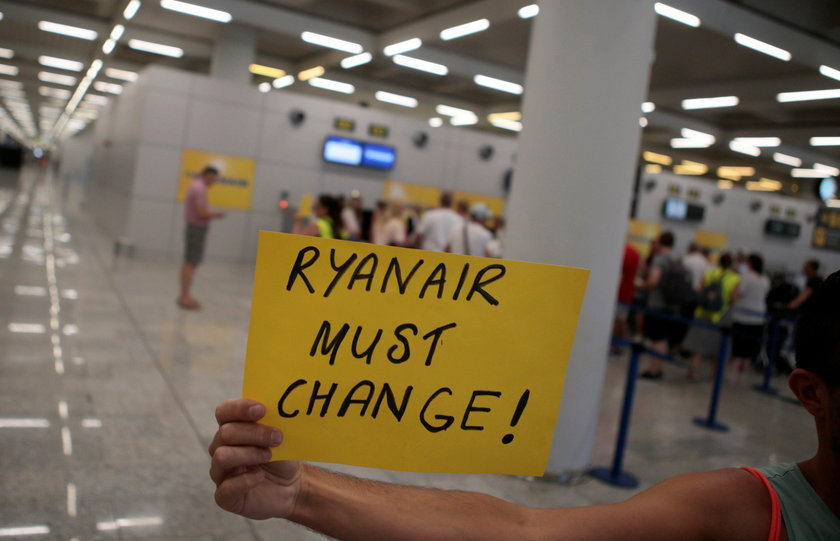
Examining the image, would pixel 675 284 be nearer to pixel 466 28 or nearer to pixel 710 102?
pixel 466 28

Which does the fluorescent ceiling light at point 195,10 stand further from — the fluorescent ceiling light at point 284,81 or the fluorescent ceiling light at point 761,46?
the fluorescent ceiling light at point 761,46

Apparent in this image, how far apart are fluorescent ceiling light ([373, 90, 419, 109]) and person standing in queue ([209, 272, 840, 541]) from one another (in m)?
18.7

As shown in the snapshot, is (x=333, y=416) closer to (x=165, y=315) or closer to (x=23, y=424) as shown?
(x=23, y=424)

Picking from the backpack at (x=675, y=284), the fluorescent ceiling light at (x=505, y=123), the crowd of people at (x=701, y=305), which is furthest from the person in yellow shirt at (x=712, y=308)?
the fluorescent ceiling light at (x=505, y=123)

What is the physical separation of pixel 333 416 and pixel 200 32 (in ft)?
53.4

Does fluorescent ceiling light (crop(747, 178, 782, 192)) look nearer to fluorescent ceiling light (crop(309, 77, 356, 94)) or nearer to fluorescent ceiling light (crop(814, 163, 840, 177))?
fluorescent ceiling light (crop(814, 163, 840, 177))

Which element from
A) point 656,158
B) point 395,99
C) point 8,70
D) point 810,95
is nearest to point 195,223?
point 810,95

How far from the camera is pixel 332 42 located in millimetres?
13359

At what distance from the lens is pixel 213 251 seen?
1328cm

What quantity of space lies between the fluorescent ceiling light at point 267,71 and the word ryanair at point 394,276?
18867 mm

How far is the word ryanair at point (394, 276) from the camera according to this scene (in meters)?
1.07

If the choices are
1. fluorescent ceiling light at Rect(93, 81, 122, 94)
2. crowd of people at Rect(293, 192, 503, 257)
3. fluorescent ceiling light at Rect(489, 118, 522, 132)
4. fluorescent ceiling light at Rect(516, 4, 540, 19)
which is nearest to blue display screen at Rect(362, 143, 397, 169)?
crowd of people at Rect(293, 192, 503, 257)

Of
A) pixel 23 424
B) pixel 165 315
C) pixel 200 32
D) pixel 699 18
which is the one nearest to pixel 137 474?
pixel 23 424

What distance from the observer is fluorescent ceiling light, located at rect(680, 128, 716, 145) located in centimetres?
1779
